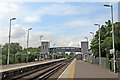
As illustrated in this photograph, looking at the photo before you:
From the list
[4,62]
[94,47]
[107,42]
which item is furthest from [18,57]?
[107,42]

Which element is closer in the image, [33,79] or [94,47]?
[33,79]

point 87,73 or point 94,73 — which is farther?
point 87,73

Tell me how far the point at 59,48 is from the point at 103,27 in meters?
92.4

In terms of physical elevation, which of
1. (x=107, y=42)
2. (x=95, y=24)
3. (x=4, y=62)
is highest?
(x=95, y=24)

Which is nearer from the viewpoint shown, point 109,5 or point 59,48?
point 109,5

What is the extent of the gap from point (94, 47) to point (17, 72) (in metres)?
40.5

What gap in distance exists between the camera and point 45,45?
384ft

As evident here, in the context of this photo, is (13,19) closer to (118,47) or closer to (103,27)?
(118,47)

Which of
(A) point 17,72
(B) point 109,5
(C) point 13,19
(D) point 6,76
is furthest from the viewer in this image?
(C) point 13,19

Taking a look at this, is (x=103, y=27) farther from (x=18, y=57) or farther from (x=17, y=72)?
(x=17, y=72)

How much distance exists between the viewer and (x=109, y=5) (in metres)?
35.4

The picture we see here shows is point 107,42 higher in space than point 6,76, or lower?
higher

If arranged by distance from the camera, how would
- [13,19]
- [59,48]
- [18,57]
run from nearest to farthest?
[13,19] → [18,57] → [59,48]

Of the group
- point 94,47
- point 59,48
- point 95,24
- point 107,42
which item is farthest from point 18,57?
point 59,48
